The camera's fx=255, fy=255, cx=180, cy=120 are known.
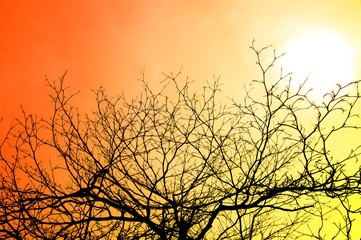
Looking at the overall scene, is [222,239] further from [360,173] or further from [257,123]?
Result: [360,173]

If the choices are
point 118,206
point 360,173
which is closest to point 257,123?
point 360,173

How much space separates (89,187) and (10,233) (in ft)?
3.69

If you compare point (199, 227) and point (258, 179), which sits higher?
point (258, 179)

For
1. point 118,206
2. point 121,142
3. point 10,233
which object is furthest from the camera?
point 121,142

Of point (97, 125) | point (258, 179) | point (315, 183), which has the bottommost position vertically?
point (315, 183)

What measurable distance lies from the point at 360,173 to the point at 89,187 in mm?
3675

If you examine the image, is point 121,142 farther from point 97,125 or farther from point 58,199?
point 58,199

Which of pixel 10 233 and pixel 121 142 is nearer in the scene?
pixel 10 233

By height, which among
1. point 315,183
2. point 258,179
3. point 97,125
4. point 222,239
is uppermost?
point 97,125

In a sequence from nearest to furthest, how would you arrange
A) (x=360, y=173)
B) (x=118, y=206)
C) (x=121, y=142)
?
(x=360, y=173) < (x=118, y=206) < (x=121, y=142)

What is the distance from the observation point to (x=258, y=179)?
4.00 m

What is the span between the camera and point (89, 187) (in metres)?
3.89

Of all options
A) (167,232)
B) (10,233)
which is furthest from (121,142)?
(10,233)

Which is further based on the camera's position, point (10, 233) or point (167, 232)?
point (167, 232)
